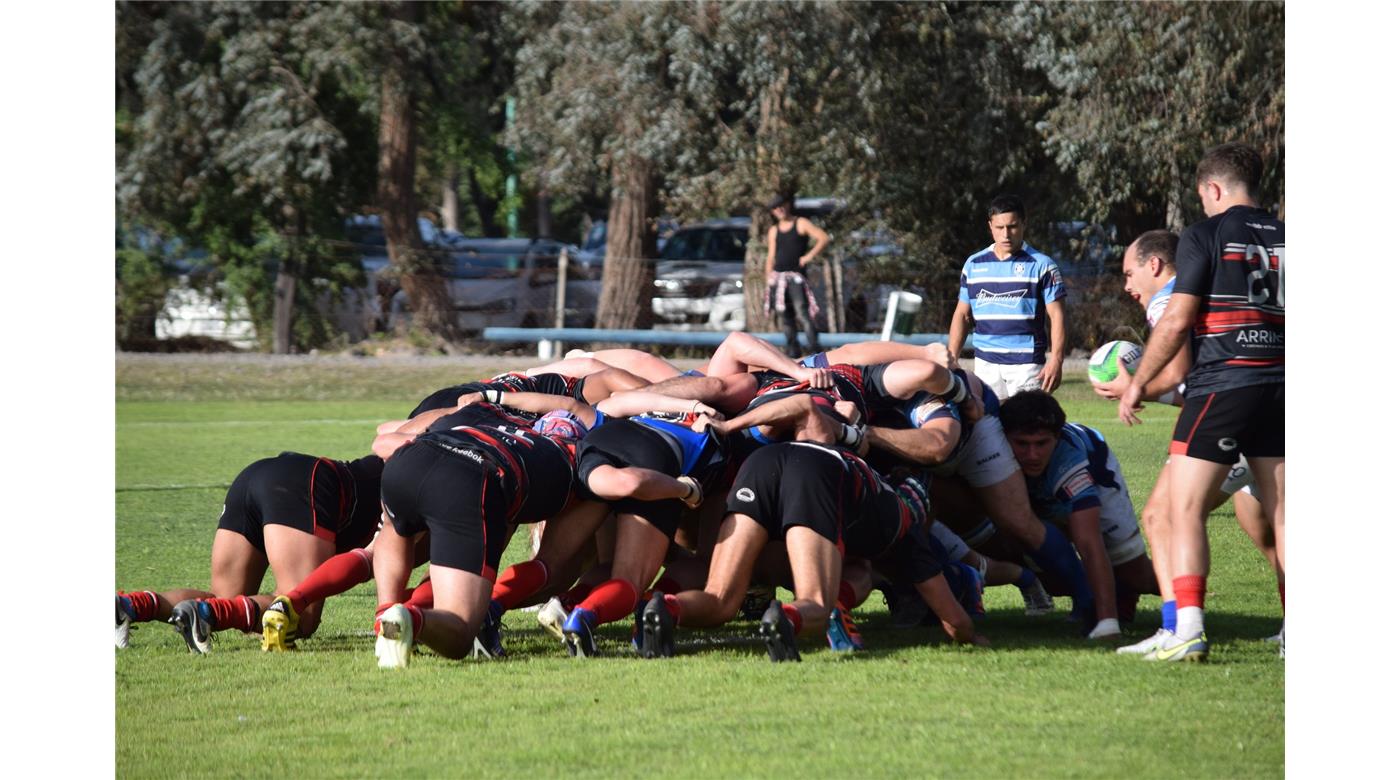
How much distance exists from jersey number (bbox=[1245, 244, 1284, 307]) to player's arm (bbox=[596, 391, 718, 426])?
1946 mm

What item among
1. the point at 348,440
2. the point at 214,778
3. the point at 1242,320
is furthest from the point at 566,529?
the point at 348,440

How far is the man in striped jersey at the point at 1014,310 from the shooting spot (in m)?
8.83

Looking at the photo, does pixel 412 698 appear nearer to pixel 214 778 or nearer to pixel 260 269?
pixel 214 778

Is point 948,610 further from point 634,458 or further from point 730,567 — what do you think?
point 634,458

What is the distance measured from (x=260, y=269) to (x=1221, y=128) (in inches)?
486

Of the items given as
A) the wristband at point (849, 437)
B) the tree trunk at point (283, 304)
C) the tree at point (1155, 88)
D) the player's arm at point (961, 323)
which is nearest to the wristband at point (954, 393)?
the wristband at point (849, 437)

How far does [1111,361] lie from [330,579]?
3280 millimetres

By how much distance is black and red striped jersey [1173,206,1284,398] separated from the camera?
5551mm

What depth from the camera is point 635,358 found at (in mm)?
7547

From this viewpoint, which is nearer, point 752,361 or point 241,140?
point 752,361

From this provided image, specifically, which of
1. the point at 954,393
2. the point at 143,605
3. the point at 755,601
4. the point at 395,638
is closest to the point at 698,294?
the point at 755,601

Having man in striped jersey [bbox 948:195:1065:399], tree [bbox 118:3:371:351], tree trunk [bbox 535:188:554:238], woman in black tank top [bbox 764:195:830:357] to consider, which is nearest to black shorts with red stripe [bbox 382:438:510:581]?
man in striped jersey [bbox 948:195:1065:399]

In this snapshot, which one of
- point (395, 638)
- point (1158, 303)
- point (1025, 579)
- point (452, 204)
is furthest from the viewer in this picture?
point (452, 204)

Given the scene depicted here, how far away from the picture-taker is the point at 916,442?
20.3ft
